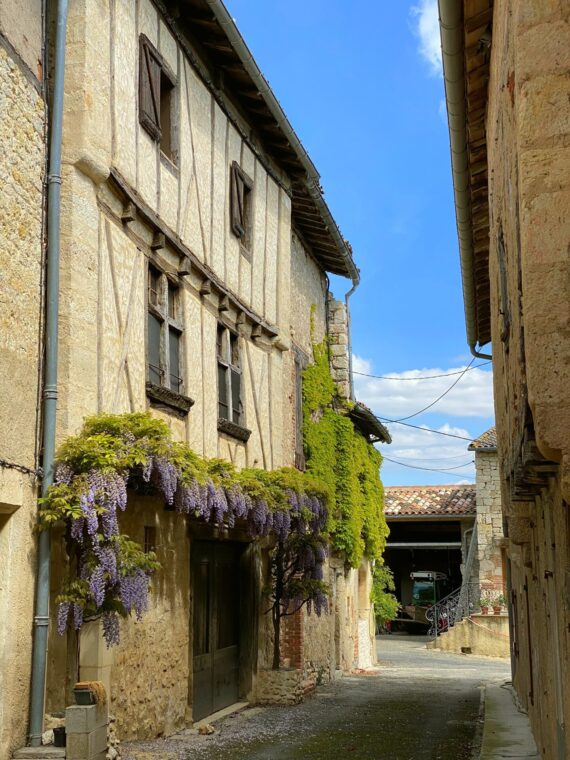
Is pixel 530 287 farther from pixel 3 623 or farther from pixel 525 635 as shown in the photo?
pixel 525 635

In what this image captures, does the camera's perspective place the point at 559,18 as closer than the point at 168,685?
Yes

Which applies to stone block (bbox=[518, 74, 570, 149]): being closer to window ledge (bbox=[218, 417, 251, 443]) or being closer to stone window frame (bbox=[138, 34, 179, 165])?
stone window frame (bbox=[138, 34, 179, 165])

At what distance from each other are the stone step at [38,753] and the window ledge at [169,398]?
11.1ft

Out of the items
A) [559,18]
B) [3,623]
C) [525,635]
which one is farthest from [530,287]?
[525,635]

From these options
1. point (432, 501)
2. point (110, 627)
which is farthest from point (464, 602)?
point (110, 627)

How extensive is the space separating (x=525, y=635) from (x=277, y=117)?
281 inches

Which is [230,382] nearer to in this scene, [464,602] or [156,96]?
[156,96]

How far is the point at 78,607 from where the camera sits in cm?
690

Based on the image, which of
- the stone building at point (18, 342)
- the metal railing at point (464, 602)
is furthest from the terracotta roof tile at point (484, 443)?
the stone building at point (18, 342)

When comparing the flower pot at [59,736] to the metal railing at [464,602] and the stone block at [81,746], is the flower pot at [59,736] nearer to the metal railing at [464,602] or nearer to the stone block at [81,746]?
the stone block at [81,746]

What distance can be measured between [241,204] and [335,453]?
5.83 m

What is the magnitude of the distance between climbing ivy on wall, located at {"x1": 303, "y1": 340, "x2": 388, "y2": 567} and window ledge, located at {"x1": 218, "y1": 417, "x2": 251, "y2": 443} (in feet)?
11.2

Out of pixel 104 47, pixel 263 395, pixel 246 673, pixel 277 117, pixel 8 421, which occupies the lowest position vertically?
pixel 246 673

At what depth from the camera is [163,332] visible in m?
9.42
